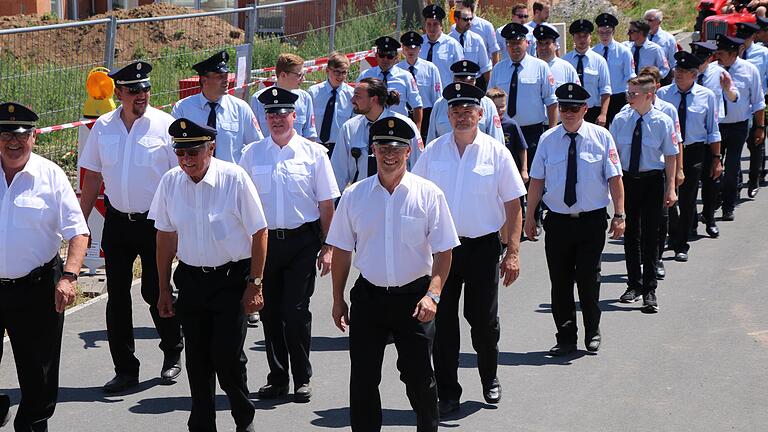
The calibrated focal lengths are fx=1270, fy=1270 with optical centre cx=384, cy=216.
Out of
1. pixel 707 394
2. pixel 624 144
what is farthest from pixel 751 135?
pixel 707 394

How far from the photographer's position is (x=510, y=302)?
11867 mm

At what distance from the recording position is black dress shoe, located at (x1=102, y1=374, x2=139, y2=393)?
30.2ft

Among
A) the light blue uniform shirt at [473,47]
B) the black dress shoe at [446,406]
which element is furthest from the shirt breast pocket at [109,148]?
the light blue uniform shirt at [473,47]

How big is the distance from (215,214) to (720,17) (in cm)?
2007

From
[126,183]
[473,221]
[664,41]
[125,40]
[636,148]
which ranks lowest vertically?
[473,221]

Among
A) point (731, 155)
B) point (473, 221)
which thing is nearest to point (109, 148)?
point (473, 221)

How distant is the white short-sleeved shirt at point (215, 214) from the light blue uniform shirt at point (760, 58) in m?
10.8

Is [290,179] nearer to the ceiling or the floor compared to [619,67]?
nearer to the floor

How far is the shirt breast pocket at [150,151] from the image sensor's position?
30.5 feet

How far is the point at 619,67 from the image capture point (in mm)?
16891

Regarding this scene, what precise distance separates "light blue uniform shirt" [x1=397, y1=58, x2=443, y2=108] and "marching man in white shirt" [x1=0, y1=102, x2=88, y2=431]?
25.8ft

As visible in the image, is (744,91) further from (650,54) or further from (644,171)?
(644,171)

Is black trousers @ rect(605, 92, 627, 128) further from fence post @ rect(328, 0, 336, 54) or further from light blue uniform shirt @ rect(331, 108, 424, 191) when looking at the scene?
light blue uniform shirt @ rect(331, 108, 424, 191)

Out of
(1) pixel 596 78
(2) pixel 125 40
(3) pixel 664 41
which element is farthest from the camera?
(2) pixel 125 40
